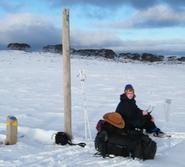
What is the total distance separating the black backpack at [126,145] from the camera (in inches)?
352

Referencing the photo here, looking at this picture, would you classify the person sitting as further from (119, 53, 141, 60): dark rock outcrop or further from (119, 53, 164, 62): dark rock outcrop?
(119, 53, 141, 60): dark rock outcrop

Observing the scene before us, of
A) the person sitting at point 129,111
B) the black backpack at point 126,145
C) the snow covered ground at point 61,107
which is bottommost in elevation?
the snow covered ground at point 61,107

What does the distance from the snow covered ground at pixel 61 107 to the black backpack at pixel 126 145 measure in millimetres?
159

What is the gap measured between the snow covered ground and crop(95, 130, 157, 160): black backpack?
0.52ft

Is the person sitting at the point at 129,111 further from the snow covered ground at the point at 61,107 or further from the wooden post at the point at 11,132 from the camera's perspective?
the wooden post at the point at 11,132

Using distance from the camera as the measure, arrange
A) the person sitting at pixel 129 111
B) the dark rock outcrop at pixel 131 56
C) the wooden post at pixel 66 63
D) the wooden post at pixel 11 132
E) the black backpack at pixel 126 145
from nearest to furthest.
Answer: the black backpack at pixel 126 145 < the person sitting at pixel 129 111 < the wooden post at pixel 11 132 < the wooden post at pixel 66 63 < the dark rock outcrop at pixel 131 56

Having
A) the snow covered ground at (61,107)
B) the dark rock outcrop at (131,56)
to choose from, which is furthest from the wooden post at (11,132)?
the dark rock outcrop at (131,56)

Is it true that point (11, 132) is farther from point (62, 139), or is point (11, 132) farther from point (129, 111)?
point (129, 111)

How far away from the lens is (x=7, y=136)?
10.0 meters

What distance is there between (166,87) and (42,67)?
991cm

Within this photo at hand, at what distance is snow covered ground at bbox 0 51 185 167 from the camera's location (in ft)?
29.6

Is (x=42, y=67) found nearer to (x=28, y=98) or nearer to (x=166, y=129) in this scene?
(x=28, y=98)

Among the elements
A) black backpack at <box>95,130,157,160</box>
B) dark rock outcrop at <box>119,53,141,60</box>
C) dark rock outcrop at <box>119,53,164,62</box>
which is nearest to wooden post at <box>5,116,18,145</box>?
black backpack at <box>95,130,157,160</box>

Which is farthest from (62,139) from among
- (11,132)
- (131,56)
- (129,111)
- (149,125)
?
(131,56)
